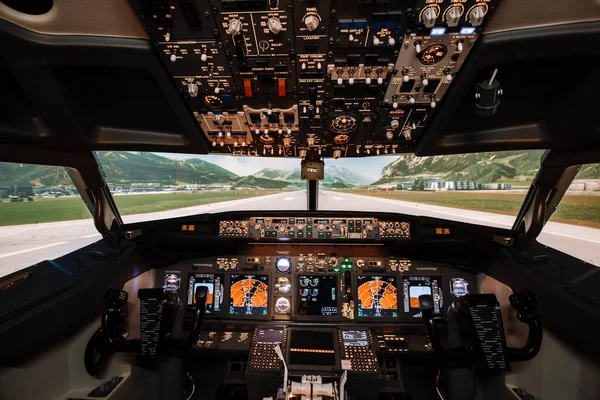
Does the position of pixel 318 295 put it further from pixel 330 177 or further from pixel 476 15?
pixel 476 15

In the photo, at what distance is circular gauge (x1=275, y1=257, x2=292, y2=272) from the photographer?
3.11m

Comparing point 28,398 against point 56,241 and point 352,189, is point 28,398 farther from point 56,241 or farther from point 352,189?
point 352,189

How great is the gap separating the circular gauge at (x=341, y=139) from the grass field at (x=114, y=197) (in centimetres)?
110

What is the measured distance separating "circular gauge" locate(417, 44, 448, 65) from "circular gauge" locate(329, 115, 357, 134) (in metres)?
0.68

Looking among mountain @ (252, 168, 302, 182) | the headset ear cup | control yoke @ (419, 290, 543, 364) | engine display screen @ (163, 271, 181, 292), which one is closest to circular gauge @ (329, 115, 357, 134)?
mountain @ (252, 168, 302, 182)

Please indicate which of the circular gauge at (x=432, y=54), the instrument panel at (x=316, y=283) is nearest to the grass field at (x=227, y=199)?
the instrument panel at (x=316, y=283)

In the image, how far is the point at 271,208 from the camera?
3111mm

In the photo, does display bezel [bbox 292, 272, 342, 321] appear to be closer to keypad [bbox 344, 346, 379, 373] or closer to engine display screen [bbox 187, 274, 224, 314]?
keypad [bbox 344, 346, 379, 373]

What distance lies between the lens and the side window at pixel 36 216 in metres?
2.12

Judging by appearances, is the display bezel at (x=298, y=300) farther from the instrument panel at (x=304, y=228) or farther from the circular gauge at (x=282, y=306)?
the instrument panel at (x=304, y=228)

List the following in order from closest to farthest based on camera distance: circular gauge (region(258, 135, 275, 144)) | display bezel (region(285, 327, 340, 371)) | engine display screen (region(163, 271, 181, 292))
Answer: display bezel (region(285, 327, 340, 371)), circular gauge (region(258, 135, 275, 144)), engine display screen (region(163, 271, 181, 292))

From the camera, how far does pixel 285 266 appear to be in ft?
10.2

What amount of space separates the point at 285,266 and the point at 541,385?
2346 millimetres

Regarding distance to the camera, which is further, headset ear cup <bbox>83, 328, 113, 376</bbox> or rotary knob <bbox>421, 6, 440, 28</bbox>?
headset ear cup <bbox>83, 328, 113, 376</bbox>
